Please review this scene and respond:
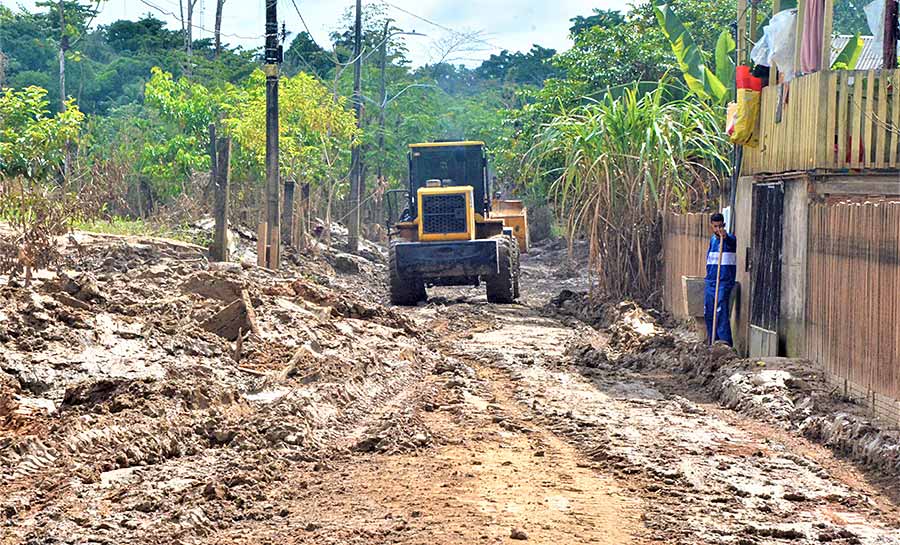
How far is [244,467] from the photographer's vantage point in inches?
308

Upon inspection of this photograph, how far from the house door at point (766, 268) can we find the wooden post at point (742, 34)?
3.09 metres

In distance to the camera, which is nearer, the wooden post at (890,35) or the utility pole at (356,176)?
the wooden post at (890,35)

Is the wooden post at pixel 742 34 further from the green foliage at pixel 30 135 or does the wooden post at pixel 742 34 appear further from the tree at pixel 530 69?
the tree at pixel 530 69

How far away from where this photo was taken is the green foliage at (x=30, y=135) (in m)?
17.5

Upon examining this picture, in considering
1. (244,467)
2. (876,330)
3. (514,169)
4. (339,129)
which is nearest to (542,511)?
(244,467)

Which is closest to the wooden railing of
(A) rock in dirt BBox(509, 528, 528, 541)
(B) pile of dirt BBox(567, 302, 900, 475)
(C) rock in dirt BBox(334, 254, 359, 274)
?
(B) pile of dirt BBox(567, 302, 900, 475)

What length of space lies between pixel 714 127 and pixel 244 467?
12.7m

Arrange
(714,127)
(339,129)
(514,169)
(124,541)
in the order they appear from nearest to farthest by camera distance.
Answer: (124,541)
(714,127)
(514,169)
(339,129)

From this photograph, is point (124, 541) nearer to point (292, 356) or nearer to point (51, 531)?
point (51, 531)

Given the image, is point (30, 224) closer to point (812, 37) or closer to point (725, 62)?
point (725, 62)

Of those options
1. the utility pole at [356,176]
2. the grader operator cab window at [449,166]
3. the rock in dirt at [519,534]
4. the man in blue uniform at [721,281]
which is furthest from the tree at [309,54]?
the rock in dirt at [519,534]

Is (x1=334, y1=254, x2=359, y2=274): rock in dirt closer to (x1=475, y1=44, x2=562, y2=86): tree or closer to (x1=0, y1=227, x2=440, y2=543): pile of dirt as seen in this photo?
(x1=0, y1=227, x2=440, y2=543): pile of dirt

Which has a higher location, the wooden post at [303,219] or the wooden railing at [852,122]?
the wooden railing at [852,122]

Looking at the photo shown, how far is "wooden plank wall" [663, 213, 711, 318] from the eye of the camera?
16.7 meters
